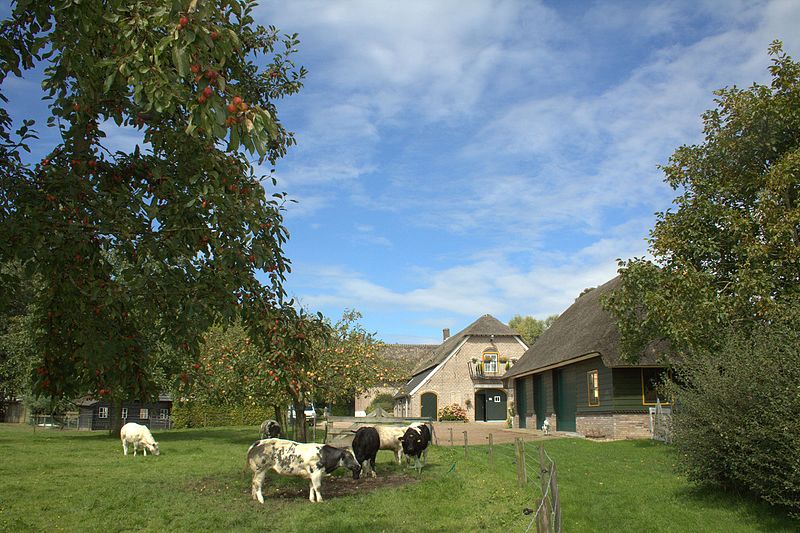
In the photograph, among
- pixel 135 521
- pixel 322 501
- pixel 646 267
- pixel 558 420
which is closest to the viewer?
pixel 135 521

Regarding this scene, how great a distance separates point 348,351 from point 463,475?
10.9 metres

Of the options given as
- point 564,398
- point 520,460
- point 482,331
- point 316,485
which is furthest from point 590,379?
point 482,331

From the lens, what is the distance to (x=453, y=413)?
1900 inches

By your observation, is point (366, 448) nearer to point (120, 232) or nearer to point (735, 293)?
point (735, 293)

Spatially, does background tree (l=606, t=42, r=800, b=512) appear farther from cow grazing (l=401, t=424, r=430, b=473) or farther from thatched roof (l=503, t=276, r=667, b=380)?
cow grazing (l=401, t=424, r=430, b=473)

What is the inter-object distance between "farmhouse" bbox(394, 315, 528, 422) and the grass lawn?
31.0 meters

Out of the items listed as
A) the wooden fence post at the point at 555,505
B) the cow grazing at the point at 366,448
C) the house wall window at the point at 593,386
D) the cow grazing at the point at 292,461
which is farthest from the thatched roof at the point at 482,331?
the wooden fence post at the point at 555,505

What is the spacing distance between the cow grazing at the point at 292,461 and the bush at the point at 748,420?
22.8 feet

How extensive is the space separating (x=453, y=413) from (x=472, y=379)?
3.05 meters

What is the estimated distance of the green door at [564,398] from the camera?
29156 millimetres

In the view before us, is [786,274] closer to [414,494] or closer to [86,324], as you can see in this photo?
[414,494]

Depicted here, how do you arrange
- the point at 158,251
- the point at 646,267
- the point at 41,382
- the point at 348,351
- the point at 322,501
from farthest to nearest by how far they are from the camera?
the point at 348,351 → the point at 646,267 → the point at 322,501 → the point at 41,382 → the point at 158,251

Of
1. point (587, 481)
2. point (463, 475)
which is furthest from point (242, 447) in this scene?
point (587, 481)

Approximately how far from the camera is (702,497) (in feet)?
40.0
